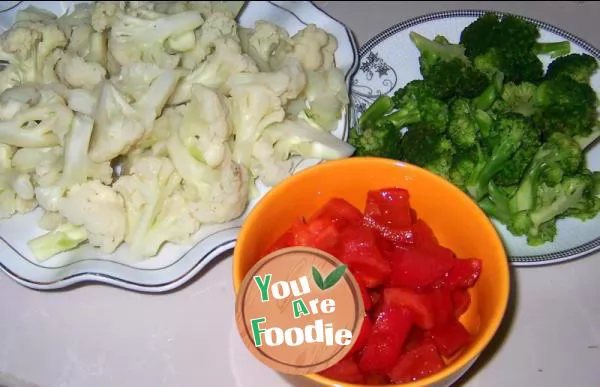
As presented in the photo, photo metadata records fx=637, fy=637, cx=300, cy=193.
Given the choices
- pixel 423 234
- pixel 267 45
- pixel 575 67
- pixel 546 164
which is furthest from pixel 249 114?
pixel 575 67

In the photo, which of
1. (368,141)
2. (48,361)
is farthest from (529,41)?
(48,361)

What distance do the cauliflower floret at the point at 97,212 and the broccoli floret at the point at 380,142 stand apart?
52 centimetres

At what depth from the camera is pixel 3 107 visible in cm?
127

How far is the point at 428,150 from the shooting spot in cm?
136

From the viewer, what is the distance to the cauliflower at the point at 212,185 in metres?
1.20

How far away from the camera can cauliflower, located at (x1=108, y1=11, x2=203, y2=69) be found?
4.54 ft

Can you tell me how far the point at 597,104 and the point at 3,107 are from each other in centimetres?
128

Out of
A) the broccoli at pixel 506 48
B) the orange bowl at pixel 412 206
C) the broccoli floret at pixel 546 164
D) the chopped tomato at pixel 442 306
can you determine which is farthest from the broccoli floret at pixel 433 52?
the chopped tomato at pixel 442 306

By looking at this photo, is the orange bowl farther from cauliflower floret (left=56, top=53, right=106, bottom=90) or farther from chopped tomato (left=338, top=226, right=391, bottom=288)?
cauliflower floret (left=56, top=53, right=106, bottom=90)

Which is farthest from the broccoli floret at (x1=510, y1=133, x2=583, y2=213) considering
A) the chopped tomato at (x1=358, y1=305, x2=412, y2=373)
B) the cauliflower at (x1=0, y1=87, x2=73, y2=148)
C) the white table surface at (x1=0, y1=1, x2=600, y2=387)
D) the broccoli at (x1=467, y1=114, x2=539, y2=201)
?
the cauliflower at (x1=0, y1=87, x2=73, y2=148)

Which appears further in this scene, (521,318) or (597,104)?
(597,104)

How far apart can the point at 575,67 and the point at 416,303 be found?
2.49ft

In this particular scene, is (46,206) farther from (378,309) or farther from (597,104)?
(597,104)

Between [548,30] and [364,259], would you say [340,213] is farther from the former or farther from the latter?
Result: [548,30]
